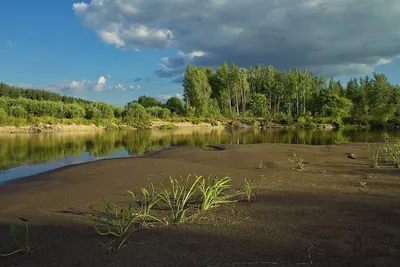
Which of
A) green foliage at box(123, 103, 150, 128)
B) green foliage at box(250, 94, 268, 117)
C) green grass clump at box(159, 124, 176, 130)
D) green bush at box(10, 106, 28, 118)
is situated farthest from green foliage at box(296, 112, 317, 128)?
green bush at box(10, 106, 28, 118)

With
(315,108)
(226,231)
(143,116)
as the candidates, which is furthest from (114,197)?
(315,108)

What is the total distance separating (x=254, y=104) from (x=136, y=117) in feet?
97.0

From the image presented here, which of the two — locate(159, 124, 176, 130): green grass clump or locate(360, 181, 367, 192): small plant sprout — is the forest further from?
locate(360, 181, 367, 192): small plant sprout

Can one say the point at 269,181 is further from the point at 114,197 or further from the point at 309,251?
the point at 309,251

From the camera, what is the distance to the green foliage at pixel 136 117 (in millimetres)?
67838

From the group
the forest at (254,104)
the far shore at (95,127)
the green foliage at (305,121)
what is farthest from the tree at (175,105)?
the green foliage at (305,121)

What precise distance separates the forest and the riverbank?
179ft

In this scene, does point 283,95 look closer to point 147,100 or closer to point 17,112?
point 147,100

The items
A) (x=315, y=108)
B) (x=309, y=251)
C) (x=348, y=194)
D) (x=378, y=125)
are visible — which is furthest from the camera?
(x=315, y=108)

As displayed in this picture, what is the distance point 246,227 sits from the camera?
5207mm

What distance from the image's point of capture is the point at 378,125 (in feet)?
205

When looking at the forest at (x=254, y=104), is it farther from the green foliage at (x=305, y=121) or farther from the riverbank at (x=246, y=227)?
the riverbank at (x=246, y=227)

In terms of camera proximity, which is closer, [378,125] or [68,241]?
[68,241]

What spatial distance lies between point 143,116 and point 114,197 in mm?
64045
